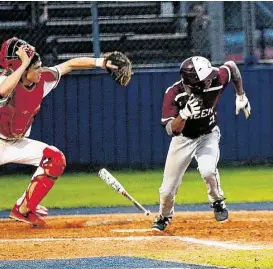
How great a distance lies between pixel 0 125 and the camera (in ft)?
33.6

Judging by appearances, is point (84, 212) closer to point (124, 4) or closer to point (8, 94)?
point (8, 94)

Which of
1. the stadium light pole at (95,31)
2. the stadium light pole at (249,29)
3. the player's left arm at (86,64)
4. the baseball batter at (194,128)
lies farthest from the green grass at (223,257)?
the stadium light pole at (249,29)

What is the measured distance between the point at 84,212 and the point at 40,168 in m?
1.64

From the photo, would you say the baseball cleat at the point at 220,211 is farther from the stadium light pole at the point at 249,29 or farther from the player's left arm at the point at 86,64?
the stadium light pole at the point at 249,29

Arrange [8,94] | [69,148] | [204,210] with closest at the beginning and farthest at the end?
[8,94] < [204,210] < [69,148]

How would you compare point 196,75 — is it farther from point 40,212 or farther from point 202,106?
point 40,212

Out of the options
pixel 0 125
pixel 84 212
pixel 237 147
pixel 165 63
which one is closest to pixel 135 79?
pixel 165 63

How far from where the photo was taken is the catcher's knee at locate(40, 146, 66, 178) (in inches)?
398

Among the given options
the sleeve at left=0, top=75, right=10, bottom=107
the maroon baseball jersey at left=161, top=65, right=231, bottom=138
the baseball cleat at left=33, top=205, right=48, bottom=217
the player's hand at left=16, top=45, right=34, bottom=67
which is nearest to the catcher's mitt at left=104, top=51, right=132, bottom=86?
the maroon baseball jersey at left=161, top=65, right=231, bottom=138

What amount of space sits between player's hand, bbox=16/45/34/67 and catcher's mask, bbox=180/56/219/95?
150 centimetres

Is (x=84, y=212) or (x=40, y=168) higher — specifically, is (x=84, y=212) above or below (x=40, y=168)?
below

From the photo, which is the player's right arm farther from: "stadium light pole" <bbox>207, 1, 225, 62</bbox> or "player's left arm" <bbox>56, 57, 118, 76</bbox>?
"stadium light pole" <bbox>207, 1, 225, 62</bbox>

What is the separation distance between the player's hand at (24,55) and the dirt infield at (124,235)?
1.57 meters

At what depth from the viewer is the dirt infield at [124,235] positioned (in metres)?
8.20
